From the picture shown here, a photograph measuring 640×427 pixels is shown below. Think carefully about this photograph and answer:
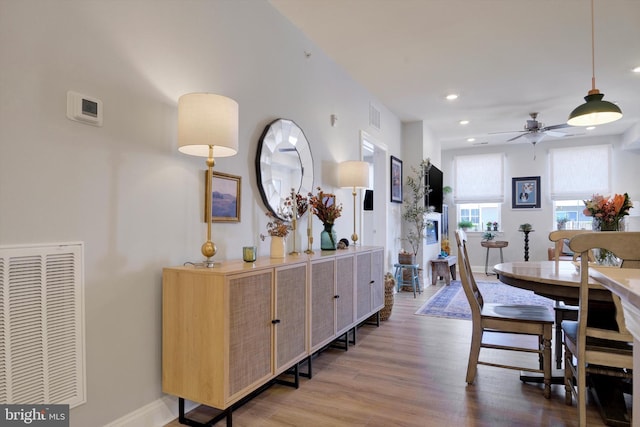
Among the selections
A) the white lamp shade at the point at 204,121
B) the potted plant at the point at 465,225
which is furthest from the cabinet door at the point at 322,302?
the potted plant at the point at 465,225

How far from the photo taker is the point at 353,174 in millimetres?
3918

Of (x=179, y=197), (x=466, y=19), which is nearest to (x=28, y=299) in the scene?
(x=179, y=197)

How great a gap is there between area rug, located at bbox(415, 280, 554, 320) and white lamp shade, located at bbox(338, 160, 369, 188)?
72.4 inches

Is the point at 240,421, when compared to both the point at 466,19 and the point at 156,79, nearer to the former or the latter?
the point at 156,79

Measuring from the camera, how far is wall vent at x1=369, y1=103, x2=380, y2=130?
5164 millimetres

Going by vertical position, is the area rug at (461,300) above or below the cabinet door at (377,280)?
below

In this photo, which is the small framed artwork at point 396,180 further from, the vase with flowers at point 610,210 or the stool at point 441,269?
the vase with flowers at point 610,210

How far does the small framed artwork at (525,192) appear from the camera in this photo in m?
8.18

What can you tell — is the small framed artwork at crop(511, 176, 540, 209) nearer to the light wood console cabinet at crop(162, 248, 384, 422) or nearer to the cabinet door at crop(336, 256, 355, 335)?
the cabinet door at crop(336, 256, 355, 335)

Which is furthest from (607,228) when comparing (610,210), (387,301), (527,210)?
(527,210)

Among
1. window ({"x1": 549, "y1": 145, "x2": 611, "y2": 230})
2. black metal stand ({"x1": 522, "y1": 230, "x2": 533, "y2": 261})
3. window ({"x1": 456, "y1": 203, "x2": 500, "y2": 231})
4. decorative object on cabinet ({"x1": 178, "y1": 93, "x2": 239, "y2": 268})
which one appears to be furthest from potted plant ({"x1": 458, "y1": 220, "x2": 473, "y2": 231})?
decorative object on cabinet ({"x1": 178, "y1": 93, "x2": 239, "y2": 268})

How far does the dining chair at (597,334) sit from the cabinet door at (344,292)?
5.09 feet

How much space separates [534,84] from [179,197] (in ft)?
15.3

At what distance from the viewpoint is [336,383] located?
259 cm
